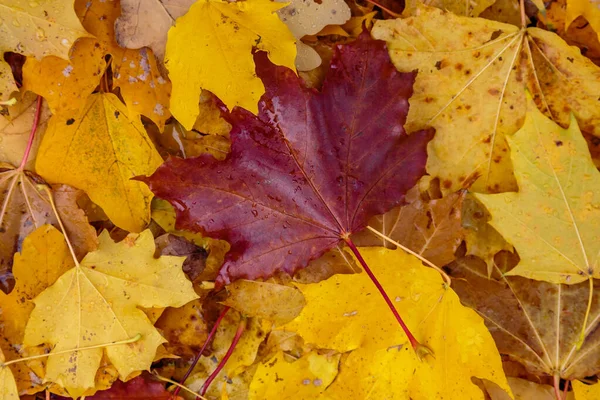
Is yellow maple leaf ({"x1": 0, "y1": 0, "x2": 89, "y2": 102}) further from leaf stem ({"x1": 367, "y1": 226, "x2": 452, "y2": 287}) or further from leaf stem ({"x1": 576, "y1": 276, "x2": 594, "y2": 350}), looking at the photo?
leaf stem ({"x1": 576, "y1": 276, "x2": 594, "y2": 350})

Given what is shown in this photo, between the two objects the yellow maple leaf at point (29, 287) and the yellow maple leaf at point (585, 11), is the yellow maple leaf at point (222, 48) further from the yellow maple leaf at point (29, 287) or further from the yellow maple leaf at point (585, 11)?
the yellow maple leaf at point (585, 11)

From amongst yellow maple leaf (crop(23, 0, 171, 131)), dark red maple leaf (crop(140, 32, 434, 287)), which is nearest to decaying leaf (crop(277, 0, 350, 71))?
dark red maple leaf (crop(140, 32, 434, 287))

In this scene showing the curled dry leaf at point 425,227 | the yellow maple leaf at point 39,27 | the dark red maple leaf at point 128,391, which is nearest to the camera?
the yellow maple leaf at point 39,27

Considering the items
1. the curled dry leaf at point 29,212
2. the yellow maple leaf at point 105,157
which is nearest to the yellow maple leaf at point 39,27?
the yellow maple leaf at point 105,157

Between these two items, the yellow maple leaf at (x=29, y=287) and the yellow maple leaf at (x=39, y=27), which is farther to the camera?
the yellow maple leaf at (x=29, y=287)

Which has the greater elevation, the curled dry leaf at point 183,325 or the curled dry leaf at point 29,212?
the curled dry leaf at point 29,212

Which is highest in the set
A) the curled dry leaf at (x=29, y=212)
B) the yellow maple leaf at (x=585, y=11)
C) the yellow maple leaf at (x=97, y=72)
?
the yellow maple leaf at (x=585, y=11)

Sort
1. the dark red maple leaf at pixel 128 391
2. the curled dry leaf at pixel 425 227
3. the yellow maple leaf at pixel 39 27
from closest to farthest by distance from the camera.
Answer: the yellow maple leaf at pixel 39 27, the curled dry leaf at pixel 425 227, the dark red maple leaf at pixel 128 391

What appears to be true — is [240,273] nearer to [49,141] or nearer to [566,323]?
[49,141]
